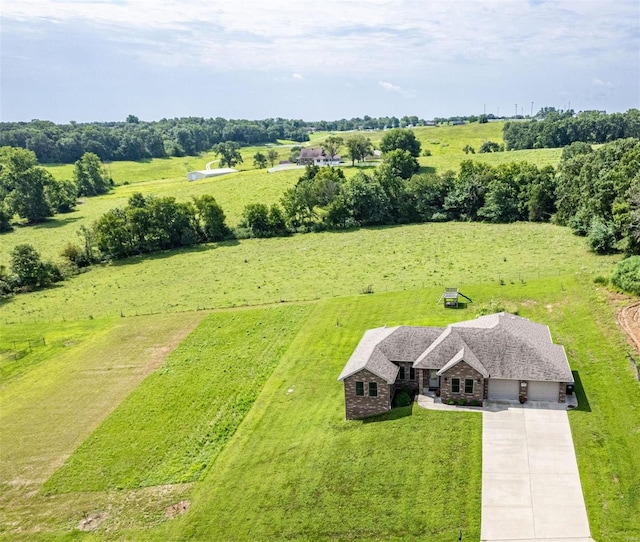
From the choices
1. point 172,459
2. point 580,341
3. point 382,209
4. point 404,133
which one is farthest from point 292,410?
point 404,133

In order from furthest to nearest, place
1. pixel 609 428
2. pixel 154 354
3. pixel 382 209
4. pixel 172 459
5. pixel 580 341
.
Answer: pixel 382 209
pixel 154 354
pixel 580 341
pixel 172 459
pixel 609 428

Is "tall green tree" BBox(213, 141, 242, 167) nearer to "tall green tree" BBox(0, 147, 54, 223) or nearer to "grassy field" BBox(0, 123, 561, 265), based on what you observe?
"grassy field" BBox(0, 123, 561, 265)

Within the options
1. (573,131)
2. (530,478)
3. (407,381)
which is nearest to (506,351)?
(407,381)

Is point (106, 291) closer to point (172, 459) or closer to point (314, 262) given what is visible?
point (314, 262)

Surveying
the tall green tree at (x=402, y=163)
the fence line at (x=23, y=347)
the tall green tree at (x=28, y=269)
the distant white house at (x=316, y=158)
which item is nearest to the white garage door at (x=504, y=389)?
the fence line at (x=23, y=347)

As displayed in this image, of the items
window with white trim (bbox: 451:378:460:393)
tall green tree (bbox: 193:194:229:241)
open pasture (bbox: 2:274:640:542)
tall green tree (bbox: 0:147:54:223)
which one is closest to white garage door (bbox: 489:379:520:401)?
window with white trim (bbox: 451:378:460:393)
